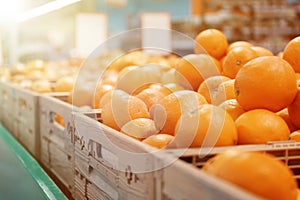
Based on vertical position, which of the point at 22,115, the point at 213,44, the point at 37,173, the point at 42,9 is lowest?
the point at 37,173

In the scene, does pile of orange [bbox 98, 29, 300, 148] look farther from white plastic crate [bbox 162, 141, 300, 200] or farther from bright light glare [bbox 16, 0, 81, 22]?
bright light glare [bbox 16, 0, 81, 22]

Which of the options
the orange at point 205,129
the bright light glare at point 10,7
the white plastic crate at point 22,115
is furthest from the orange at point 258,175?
the bright light glare at point 10,7

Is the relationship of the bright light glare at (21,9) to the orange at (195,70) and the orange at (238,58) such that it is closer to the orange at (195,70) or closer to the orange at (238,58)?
the orange at (195,70)

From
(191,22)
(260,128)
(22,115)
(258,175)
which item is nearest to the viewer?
(258,175)

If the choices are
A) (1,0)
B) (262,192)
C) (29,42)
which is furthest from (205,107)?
(29,42)

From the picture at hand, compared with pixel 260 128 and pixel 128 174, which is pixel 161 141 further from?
pixel 260 128

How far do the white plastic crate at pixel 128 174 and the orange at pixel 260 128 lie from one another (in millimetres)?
324

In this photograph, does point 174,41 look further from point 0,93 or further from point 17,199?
point 17,199

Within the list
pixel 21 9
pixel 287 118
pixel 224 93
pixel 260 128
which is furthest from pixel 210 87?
pixel 21 9

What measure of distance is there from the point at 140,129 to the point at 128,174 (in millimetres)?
265

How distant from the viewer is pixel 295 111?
1.47 m

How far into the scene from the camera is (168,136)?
135cm

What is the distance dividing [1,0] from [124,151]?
409 centimetres

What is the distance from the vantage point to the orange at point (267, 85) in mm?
1394
